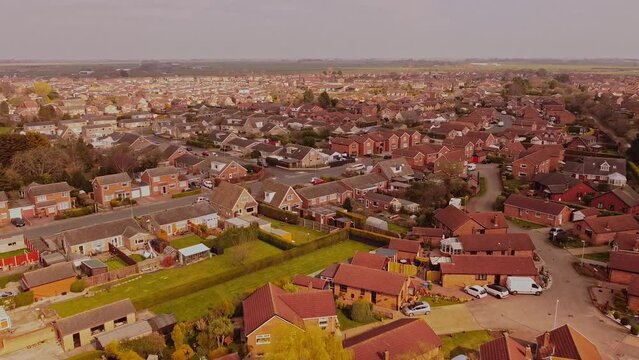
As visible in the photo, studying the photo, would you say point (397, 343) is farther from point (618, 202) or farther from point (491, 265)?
point (618, 202)

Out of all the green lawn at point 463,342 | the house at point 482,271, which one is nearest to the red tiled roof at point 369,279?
the green lawn at point 463,342

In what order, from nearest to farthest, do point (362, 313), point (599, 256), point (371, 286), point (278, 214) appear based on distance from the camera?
point (362, 313), point (371, 286), point (599, 256), point (278, 214)

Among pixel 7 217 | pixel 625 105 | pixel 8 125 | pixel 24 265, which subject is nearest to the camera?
pixel 24 265

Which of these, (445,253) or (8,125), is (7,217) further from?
(8,125)

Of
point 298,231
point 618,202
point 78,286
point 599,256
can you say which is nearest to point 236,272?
point 78,286

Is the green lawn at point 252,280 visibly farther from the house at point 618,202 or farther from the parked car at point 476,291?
the house at point 618,202

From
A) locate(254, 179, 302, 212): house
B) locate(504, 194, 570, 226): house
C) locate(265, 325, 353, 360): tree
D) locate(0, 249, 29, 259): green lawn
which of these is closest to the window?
locate(265, 325, 353, 360): tree

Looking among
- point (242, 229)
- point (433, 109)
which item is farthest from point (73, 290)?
point (433, 109)
